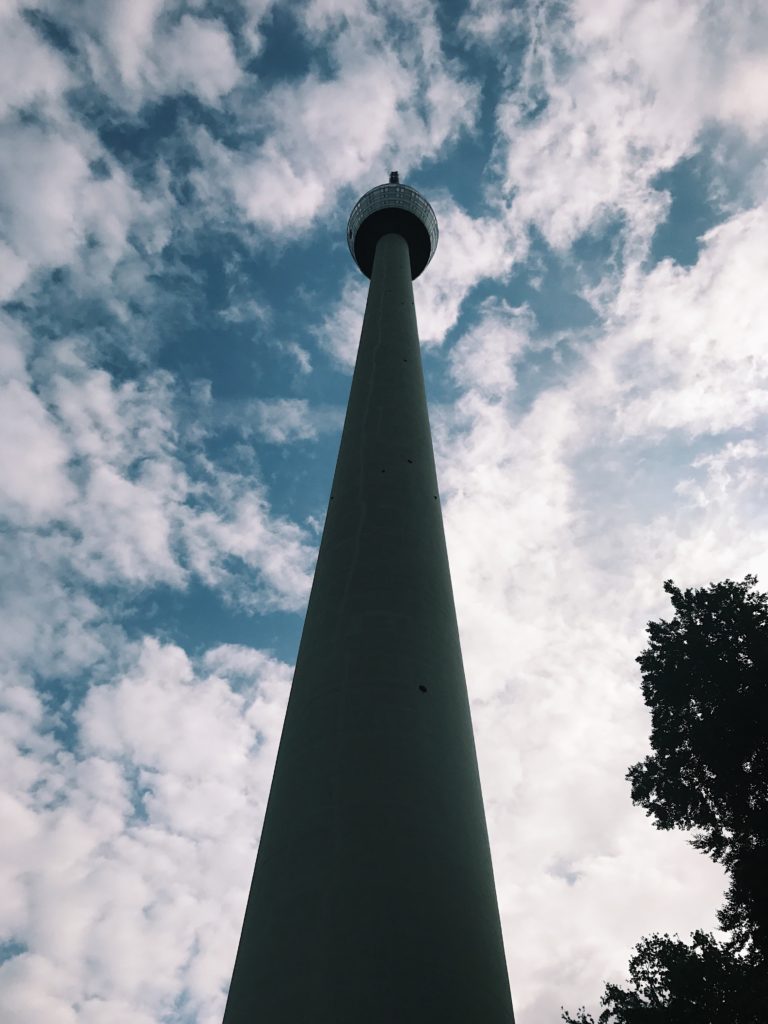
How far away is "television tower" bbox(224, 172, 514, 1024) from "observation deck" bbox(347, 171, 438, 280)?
19003 mm

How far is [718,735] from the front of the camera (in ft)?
73.3

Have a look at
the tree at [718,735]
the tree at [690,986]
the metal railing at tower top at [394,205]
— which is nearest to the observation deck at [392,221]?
the metal railing at tower top at [394,205]

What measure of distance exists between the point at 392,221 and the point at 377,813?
89.0 ft

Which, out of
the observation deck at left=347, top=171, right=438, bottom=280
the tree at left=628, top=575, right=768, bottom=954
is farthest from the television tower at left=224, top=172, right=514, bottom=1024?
the observation deck at left=347, top=171, right=438, bottom=280

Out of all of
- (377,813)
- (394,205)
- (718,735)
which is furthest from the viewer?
(394,205)

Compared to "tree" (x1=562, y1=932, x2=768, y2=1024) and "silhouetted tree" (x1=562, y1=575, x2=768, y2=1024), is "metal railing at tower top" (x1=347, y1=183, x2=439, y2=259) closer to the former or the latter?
"silhouetted tree" (x1=562, y1=575, x2=768, y2=1024)

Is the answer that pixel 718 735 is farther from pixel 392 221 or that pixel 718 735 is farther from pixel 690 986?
pixel 392 221

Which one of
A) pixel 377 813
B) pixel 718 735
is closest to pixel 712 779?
pixel 718 735

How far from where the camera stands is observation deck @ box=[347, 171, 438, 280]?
3086 cm

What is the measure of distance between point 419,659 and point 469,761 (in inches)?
66.4

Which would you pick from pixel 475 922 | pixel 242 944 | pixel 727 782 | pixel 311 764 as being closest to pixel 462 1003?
pixel 475 922

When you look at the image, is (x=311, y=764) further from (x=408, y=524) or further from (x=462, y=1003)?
(x=408, y=524)

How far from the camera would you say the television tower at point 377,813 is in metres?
7.68

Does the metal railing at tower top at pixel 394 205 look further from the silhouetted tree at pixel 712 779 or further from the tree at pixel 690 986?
the tree at pixel 690 986
